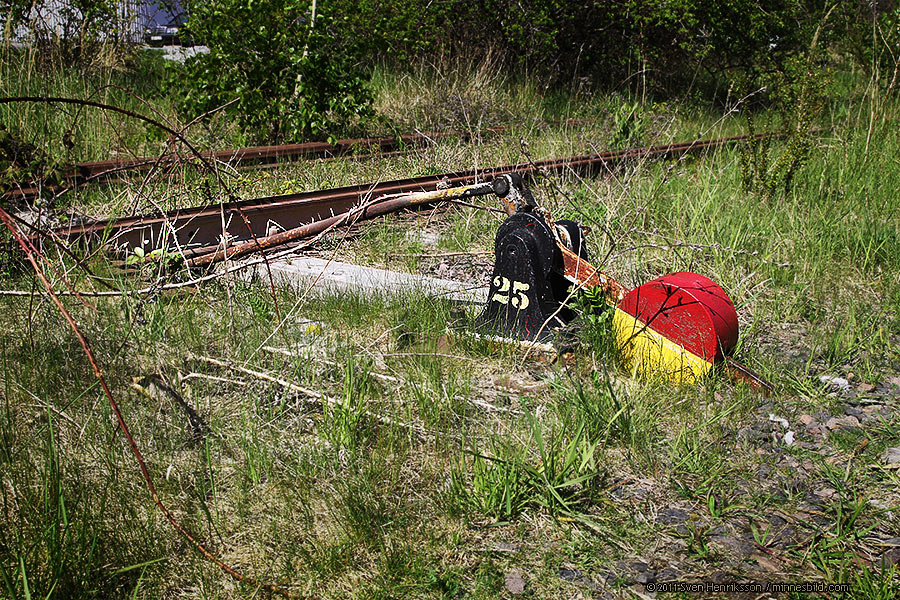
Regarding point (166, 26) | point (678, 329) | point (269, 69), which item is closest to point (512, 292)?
point (678, 329)

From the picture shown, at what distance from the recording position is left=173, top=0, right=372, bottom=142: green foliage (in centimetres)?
614

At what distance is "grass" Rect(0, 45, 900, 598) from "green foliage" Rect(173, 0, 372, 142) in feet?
9.98

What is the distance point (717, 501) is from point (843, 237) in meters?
2.97

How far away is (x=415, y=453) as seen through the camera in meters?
2.54

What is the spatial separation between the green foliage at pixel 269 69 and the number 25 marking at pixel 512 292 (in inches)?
140

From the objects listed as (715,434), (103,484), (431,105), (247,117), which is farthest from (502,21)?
(103,484)

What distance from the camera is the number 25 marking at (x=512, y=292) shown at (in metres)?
3.22

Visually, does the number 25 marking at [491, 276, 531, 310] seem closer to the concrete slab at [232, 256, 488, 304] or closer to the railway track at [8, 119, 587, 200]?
the concrete slab at [232, 256, 488, 304]

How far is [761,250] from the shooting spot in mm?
4504

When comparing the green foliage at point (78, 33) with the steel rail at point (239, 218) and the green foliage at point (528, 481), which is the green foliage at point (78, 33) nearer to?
the steel rail at point (239, 218)

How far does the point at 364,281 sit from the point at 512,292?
976mm

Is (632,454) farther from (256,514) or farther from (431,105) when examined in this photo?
(431,105)

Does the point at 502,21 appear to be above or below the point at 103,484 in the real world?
above

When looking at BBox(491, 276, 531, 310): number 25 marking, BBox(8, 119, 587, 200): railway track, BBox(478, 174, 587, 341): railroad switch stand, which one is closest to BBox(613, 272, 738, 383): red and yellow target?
BBox(478, 174, 587, 341): railroad switch stand
